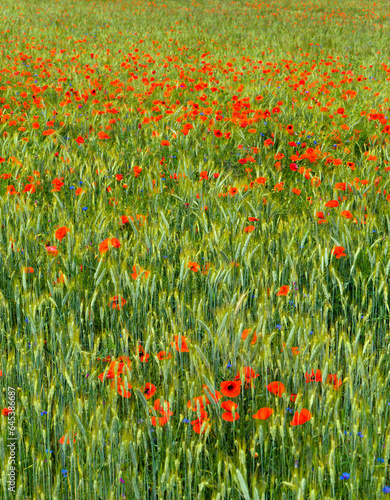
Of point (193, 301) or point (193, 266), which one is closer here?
point (193, 301)

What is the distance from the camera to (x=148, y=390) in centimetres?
130

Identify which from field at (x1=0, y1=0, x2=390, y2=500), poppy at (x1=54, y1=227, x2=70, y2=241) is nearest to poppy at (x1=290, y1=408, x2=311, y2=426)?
field at (x1=0, y1=0, x2=390, y2=500)

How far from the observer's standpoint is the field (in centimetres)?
110

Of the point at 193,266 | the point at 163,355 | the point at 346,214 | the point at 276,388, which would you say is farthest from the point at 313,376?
the point at 346,214

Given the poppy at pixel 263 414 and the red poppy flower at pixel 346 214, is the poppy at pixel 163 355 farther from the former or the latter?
the red poppy flower at pixel 346 214

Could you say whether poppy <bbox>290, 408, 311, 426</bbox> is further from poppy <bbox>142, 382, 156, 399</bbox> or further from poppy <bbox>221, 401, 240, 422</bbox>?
poppy <bbox>142, 382, 156, 399</bbox>

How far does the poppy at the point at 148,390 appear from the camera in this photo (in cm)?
125

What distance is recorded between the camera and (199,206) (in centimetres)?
239

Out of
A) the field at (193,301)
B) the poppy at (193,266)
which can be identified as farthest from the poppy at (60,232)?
the poppy at (193,266)

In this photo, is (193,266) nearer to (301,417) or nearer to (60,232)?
(60,232)

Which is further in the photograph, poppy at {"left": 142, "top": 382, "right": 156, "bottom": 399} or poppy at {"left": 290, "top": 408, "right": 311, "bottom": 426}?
poppy at {"left": 142, "top": 382, "right": 156, "bottom": 399}

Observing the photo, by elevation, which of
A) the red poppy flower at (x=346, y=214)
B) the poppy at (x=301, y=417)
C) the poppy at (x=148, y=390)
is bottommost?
the poppy at (x=148, y=390)

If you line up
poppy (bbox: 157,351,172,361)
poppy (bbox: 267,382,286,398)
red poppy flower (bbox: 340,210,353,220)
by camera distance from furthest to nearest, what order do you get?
red poppy flower (bbox: 340,210,353,220) < poppy (bbox: 157,351,172,361) < poppy (bbox: 267,382,286,398)

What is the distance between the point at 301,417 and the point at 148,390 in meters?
0.39
